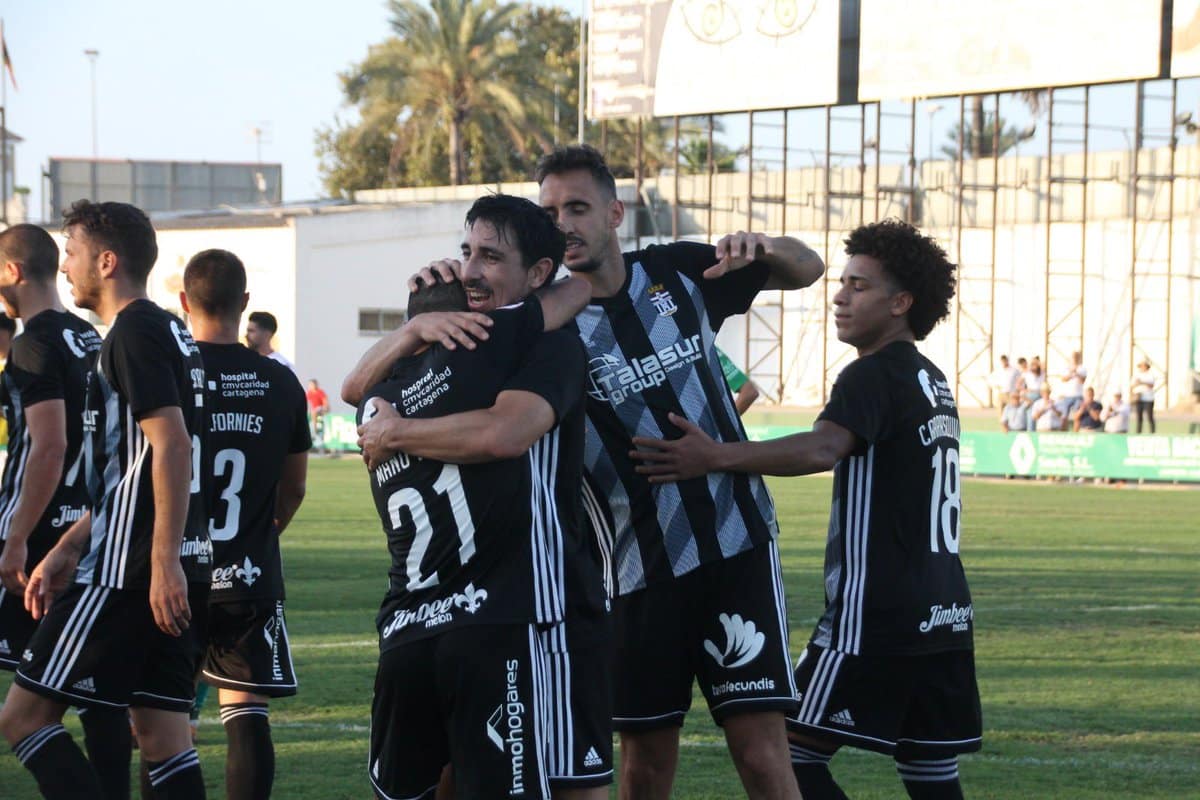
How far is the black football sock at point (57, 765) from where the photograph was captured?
5301 millimetres

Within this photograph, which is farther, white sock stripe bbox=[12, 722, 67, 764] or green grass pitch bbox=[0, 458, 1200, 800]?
green grass pitch bbox=[0, 458, 1200, 800]

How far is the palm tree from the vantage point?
51938 millimetres

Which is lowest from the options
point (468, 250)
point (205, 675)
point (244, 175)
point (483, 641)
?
point (205, 675)

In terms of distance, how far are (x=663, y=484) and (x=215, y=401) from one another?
1.92 meters

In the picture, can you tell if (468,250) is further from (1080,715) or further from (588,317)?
(1080,715)

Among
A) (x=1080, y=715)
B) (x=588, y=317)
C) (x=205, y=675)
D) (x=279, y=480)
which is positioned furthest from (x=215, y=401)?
(x=1080, y=715)

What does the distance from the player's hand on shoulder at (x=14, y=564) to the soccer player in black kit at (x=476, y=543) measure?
224cm

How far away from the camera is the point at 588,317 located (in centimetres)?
552

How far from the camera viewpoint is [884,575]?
17.5ft

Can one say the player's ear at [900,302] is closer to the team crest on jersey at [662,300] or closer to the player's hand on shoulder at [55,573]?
the team crest on jersey at [662,300]

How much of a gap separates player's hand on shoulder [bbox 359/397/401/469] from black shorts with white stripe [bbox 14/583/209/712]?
56.0 inches

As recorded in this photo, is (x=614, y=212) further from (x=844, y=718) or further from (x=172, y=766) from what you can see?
(x=172, y=766)

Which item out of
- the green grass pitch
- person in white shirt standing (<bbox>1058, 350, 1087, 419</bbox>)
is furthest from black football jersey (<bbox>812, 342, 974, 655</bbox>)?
person in white shirt standing (<bbox>1058, 350, 1087, 419</bbox>)

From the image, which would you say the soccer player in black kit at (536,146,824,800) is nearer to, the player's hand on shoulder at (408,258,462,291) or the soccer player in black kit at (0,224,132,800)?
the player's hand on shoulder at (408,258,462,291)
